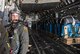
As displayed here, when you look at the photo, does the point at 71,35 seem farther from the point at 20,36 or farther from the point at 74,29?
the point at 20,36

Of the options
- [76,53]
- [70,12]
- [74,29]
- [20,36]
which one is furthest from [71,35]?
[20,36]

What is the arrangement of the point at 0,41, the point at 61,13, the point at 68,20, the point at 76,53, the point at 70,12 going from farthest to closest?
the point at 61,13
the point at 70,12
the point at 68,20
the point at 76,53
the point at 0,41

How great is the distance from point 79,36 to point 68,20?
1515 millimetres

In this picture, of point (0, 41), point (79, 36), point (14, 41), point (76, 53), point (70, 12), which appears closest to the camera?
point (0, 41)

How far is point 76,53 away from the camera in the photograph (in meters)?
12.0

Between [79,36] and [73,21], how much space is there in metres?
1.13

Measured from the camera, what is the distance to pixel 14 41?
442 cm

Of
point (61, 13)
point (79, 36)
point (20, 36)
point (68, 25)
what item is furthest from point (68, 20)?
point (20, 36)

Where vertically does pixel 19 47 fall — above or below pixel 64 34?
above

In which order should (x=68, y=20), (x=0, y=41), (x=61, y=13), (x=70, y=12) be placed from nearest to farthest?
(x=0, y=41) < (x=68, y=20) < (x=70, y=12) < (x=61, y=13)

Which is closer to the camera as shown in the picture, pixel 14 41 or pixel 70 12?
pixel 14 41

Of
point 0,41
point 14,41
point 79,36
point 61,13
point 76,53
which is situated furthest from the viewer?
point 61,13

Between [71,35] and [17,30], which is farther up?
[17,30]

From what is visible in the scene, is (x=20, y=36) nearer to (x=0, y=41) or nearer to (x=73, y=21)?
(x=0, y=41)
